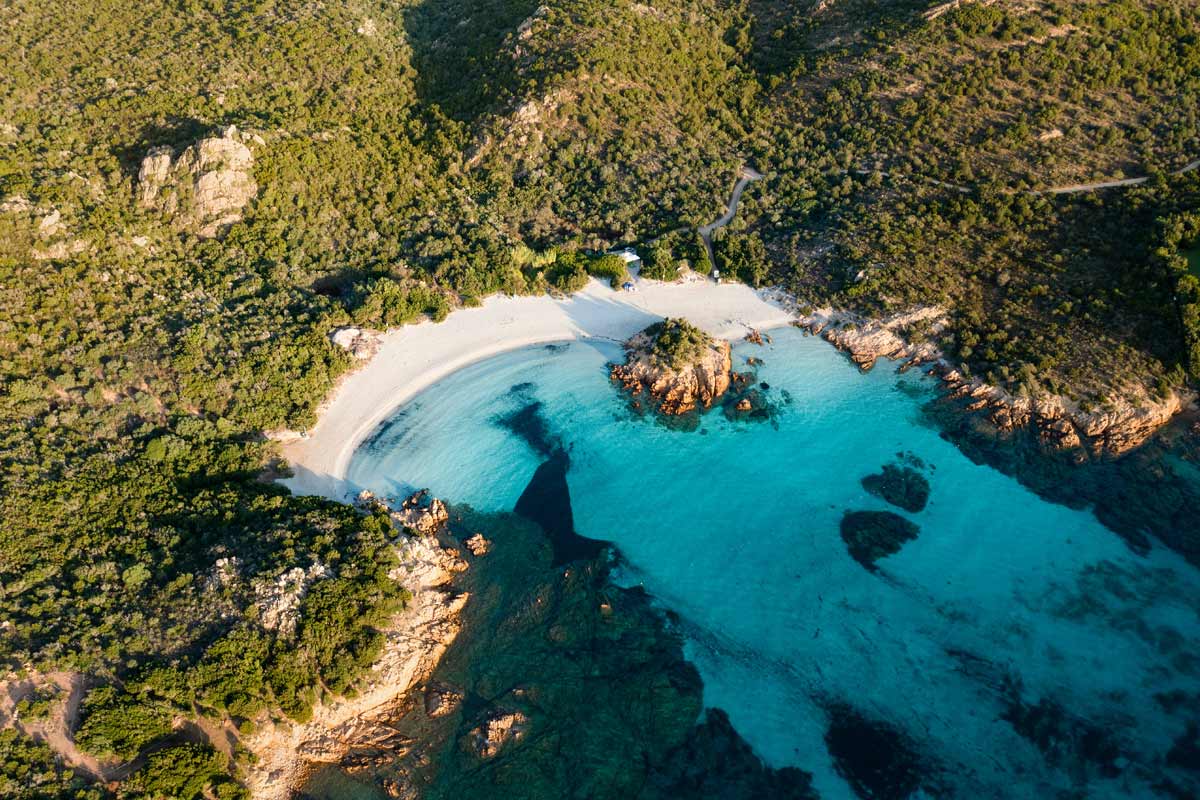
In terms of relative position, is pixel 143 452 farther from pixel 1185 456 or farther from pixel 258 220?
pixel 1185 456

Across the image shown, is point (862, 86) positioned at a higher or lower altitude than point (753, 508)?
higher

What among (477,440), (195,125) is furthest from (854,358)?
(195,125)

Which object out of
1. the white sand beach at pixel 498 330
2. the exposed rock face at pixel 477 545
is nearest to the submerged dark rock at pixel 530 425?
the white sand beach at pixel 498 330

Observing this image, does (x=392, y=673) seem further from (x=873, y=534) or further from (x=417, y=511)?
(x=873, y=534)

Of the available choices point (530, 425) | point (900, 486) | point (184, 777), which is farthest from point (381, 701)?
point (900, 486)

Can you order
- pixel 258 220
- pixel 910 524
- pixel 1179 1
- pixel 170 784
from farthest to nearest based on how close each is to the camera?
pixel 1179 1, pixel 258 220, pixel 910 524, pixel 170 784

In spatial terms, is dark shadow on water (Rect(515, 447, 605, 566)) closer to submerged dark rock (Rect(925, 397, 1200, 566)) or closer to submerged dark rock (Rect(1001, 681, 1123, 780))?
submerged dark rock (Rect(1001, 681, 1123, 780))
